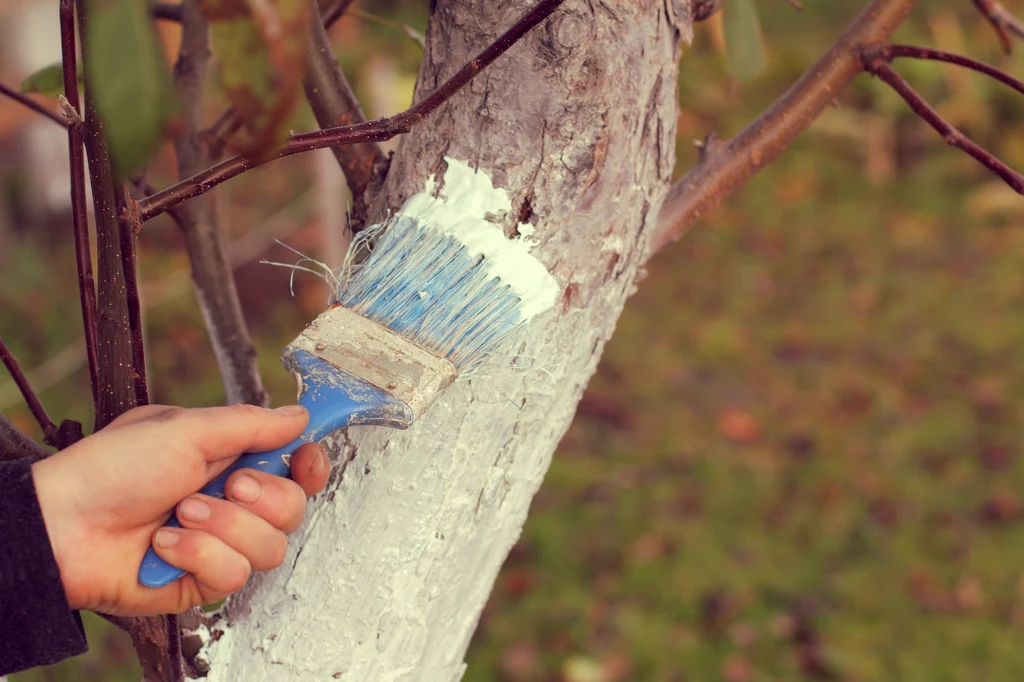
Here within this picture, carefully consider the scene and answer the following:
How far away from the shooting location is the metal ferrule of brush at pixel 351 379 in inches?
33.5

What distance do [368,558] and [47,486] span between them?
0.29 m

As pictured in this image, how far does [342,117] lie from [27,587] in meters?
0.56

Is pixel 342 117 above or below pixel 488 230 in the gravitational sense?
above

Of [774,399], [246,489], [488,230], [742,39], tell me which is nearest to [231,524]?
[246,489]

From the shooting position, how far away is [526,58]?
832 mm

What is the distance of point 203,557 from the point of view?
79cm

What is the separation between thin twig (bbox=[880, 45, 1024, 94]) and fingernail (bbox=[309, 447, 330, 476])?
81 cm

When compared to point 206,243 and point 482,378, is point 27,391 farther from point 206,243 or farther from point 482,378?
point 482,378

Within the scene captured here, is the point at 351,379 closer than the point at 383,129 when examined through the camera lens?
No

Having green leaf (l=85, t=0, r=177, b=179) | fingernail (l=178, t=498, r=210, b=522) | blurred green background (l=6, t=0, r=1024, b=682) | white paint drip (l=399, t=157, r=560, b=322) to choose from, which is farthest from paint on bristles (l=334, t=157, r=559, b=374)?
blurred green background (l=6, t=0, r=1024, b=682)

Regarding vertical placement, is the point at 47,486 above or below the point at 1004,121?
below

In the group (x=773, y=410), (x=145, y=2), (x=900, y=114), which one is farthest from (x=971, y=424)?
(x=145, y=2)

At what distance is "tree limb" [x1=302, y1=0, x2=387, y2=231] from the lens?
3.20ft

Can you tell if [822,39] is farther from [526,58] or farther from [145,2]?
[145,2]
